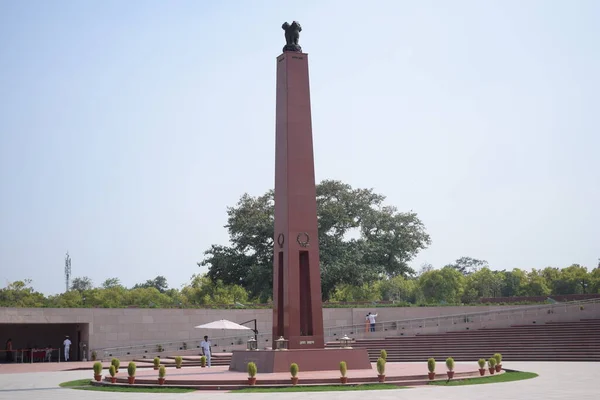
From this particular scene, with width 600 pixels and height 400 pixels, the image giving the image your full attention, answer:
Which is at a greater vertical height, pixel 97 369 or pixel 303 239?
pixel 303 239

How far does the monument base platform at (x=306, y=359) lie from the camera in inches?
949

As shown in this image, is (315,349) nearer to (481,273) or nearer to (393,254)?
(393,254)

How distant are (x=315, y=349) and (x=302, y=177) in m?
5.90

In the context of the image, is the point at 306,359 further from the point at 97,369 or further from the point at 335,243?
the point at 335,243

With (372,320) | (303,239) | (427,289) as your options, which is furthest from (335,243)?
(427,289)

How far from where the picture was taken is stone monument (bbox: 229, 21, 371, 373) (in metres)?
26.0

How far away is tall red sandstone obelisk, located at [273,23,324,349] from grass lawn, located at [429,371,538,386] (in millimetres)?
6087

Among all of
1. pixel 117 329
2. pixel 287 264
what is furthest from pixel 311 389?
pixel 117 329

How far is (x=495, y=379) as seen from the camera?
22.2 meters

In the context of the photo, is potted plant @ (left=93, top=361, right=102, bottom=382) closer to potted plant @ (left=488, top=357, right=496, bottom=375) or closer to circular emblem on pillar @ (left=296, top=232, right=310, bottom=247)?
circular emblem on pillar @ (left=296, top=232, right=310, bottom=247)

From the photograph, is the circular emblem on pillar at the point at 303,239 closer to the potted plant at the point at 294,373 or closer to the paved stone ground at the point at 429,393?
the potted plant at the point at 294,373

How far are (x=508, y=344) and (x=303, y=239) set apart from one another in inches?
550

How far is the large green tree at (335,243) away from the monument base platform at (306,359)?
77.2ft

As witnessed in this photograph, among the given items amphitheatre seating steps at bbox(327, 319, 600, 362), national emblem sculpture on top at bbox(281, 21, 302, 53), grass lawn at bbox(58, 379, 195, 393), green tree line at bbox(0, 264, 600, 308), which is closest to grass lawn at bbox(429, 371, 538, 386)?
grass lawn at bbox(58, 379, 195, 393)
